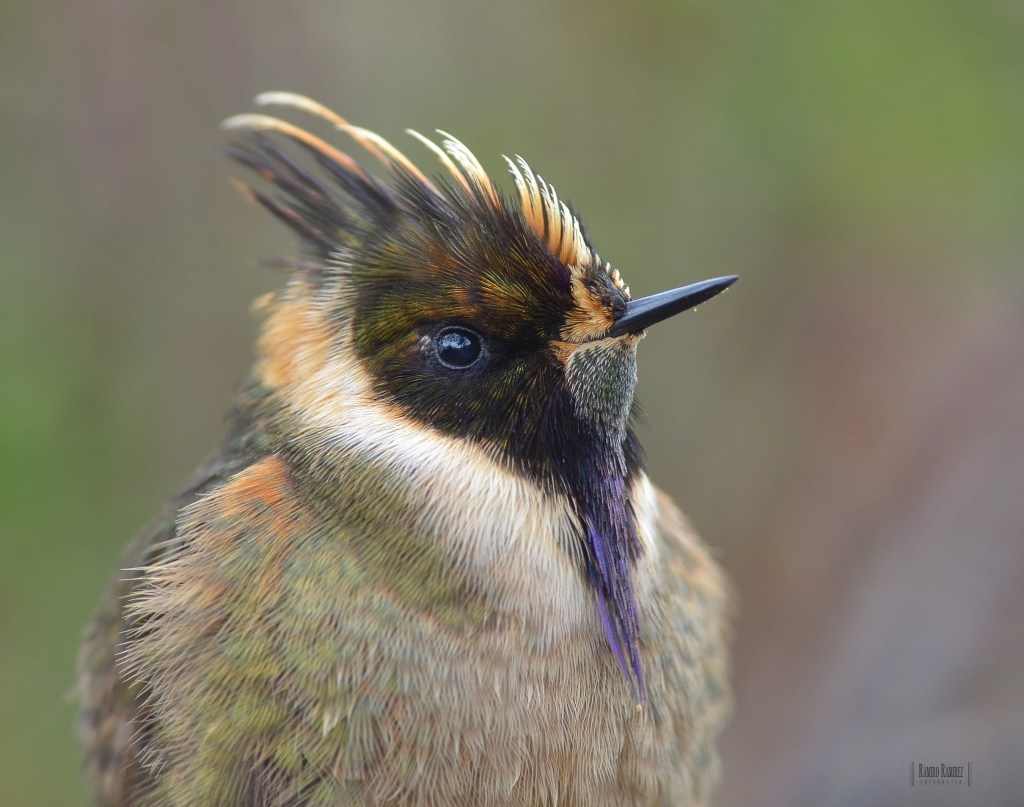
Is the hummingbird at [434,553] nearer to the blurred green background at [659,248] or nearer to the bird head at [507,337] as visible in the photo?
the bird head at [507,337]

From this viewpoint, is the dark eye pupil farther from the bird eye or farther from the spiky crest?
the spiky crest

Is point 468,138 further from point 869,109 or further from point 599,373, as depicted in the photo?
point 599,373

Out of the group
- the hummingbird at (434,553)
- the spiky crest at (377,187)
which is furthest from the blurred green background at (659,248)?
the hummingbird at (434,553)

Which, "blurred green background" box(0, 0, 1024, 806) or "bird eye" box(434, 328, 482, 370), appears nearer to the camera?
"bird eye" box(434, 328, 482, 370)

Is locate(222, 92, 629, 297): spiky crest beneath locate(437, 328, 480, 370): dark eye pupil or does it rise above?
above

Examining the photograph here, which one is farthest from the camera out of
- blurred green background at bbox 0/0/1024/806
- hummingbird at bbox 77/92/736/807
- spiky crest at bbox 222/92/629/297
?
blurred green background at bbox 0/0/1024/806

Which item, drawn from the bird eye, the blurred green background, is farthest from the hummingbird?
the blurred green background
